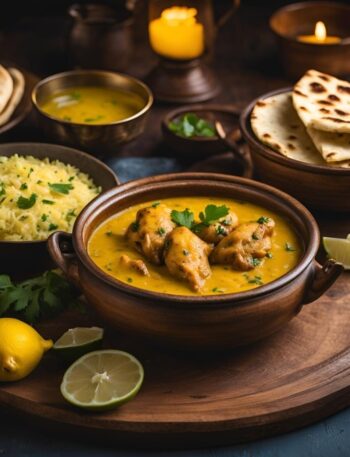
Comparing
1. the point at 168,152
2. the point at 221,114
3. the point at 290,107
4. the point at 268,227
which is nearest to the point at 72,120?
the point at 168,152

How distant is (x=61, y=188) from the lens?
381 cm

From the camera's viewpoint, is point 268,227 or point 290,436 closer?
point 290,436

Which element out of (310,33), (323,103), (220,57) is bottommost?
(220,57)

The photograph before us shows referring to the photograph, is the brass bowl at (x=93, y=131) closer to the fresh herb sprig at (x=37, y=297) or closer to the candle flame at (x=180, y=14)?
the candle flame at (x=180, y=14)

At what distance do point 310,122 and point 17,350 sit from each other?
1819 mm

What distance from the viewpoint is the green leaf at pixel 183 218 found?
326 centimetres

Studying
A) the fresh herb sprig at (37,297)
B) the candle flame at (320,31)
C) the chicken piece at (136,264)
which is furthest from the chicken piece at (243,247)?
the candle flame at (320,31)

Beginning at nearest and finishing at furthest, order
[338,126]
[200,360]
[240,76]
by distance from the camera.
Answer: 1. [200,360]
2. [338,126]
3. [240,76]

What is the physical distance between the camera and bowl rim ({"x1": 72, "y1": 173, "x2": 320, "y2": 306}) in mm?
2842

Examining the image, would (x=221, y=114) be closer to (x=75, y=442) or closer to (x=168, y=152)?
(x=168, y=152)

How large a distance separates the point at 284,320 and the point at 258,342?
167 mm

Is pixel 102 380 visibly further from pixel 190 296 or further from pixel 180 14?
pixel 180 14

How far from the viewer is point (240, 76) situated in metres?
5.68

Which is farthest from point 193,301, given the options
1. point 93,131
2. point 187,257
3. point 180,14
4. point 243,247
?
point 180,14
